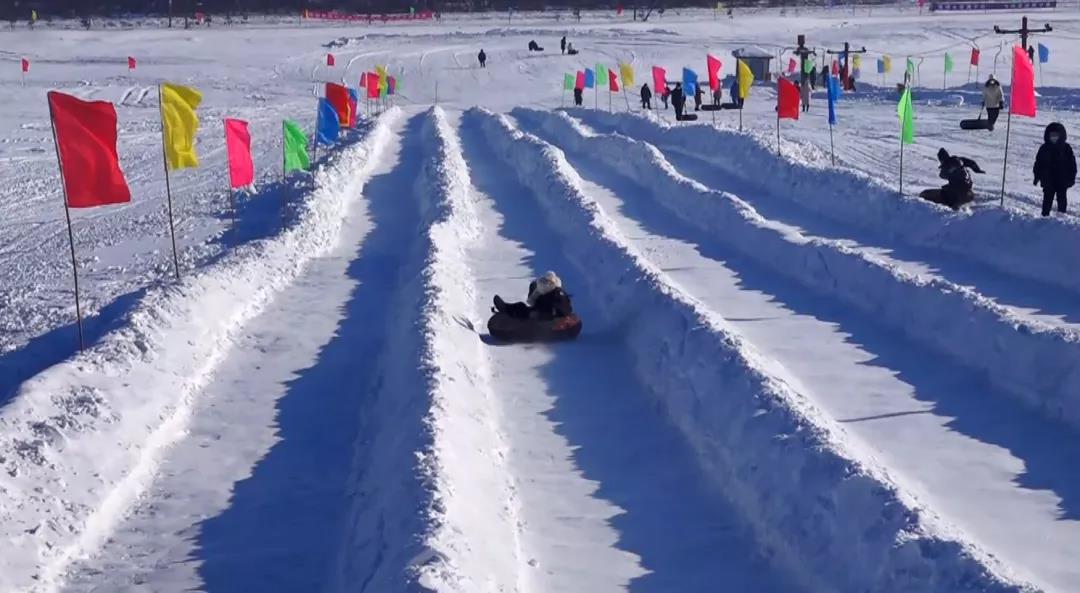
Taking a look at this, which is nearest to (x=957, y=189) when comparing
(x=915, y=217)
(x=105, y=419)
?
(x=915, y=217)

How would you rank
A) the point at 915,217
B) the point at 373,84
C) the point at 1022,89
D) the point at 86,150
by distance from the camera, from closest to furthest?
the point at 86,150
the point at 1022,89
the point at 915,217
the point at 373,84

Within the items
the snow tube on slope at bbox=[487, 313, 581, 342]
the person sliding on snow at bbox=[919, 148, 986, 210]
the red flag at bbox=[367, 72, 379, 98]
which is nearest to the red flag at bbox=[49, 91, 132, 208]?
the snow tube on slope at bbox=[487, 313, 581, 342]

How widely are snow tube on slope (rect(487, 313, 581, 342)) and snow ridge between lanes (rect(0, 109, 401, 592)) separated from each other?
9.03ft

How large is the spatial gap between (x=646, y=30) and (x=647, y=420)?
75.8 metres

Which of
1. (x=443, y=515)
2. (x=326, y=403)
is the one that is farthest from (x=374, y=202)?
(x=443, y=515)

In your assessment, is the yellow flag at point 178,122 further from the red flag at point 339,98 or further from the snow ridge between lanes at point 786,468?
the red flag at point 339,98

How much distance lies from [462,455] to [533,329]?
406cm

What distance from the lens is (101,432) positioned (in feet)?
31.9

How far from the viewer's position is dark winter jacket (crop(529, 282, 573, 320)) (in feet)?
42.3

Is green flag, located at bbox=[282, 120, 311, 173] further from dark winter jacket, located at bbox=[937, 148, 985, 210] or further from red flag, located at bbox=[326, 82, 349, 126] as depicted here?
dark winter jacket, located at bbox=[937, 148, 985, 210]

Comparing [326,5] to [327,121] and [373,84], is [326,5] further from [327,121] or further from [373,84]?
[327,121]

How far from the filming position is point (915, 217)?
58.7 feet

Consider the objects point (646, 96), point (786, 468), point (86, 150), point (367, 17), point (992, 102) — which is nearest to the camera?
point (786, 468)

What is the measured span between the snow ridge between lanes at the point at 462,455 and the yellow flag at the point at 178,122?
11.1 ft
